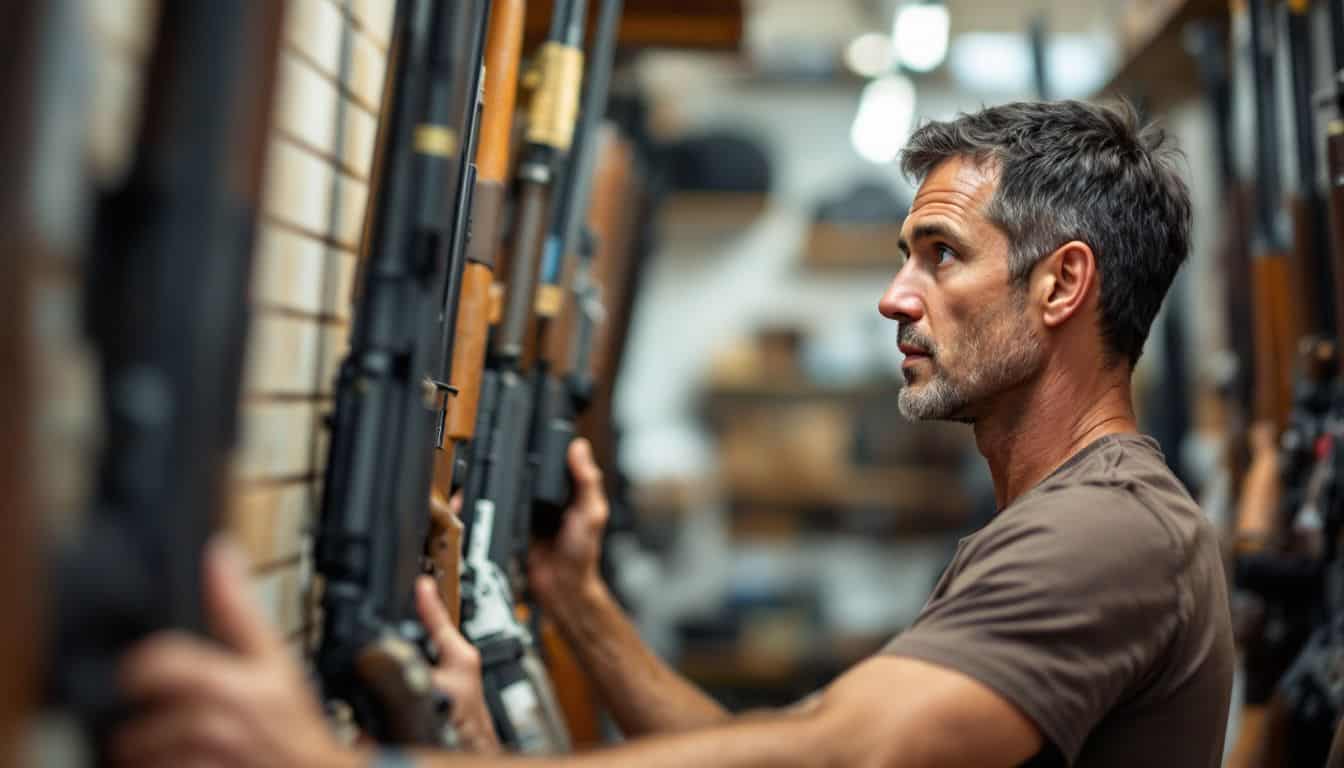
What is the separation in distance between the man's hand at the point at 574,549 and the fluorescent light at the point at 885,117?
7.69ft

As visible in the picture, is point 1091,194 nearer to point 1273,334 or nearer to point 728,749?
point 728,749

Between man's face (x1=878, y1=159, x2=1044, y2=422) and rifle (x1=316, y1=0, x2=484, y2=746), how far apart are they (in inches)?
23.6

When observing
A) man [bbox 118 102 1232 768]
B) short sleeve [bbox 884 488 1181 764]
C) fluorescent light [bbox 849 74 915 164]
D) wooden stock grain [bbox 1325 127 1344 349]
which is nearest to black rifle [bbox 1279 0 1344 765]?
wooden stock grain [bbox 1325 127 1344 349]

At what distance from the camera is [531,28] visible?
238cm

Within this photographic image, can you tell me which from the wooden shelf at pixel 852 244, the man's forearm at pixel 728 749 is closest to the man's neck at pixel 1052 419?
the man's forearm at pixel 728 749

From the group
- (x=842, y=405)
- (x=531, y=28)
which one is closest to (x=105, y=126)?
(x=531, y=28)

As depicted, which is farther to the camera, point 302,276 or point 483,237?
point 483,237

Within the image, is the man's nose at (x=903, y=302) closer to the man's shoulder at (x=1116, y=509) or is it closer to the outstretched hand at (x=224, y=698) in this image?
the man's shoulder at (x=1116, y=509)

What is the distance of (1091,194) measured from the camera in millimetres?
1504

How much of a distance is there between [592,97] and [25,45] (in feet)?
4.91

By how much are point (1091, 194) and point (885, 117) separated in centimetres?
254

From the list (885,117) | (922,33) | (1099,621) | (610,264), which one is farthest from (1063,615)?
(885,117)

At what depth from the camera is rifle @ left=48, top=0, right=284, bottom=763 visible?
721 millimetres

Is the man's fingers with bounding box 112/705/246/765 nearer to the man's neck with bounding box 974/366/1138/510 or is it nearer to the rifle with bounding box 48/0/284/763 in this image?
the rifle with bounding box 48/0/284/763
